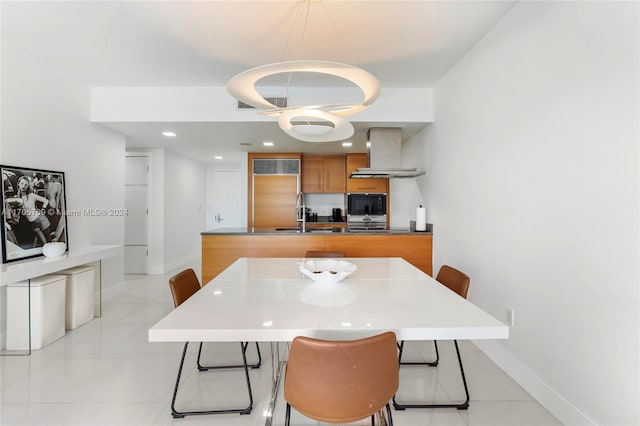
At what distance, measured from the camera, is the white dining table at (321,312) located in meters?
1.15

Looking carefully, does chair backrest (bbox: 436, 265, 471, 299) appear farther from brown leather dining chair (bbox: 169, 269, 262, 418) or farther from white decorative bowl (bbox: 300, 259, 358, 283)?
brown leather dining chair (bbox: 169, 269, 262, 418)

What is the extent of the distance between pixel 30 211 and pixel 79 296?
97 centimetres

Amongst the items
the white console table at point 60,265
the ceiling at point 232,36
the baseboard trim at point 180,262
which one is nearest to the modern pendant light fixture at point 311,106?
the ceiling at point 232,36

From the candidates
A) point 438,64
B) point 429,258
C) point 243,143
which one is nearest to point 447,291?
point 429,258

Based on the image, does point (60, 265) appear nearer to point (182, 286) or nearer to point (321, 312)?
point (182, 286)

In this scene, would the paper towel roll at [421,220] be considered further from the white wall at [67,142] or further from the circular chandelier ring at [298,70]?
the white wall at [67,142]

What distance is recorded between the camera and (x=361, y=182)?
560cm

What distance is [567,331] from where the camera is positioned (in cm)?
169

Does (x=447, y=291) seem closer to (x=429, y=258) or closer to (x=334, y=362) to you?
(x=334, y=362)

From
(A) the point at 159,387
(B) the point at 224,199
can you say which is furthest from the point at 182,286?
(B) the point at 224,199

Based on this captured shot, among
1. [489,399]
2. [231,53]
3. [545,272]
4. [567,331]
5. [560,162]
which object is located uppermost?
[231,53]

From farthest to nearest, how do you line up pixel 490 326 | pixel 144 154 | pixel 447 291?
pixel 144 154 → pixel 447 291 → pixel 490 326

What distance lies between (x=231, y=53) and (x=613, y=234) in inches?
121

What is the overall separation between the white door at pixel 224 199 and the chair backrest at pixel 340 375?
6557mm
